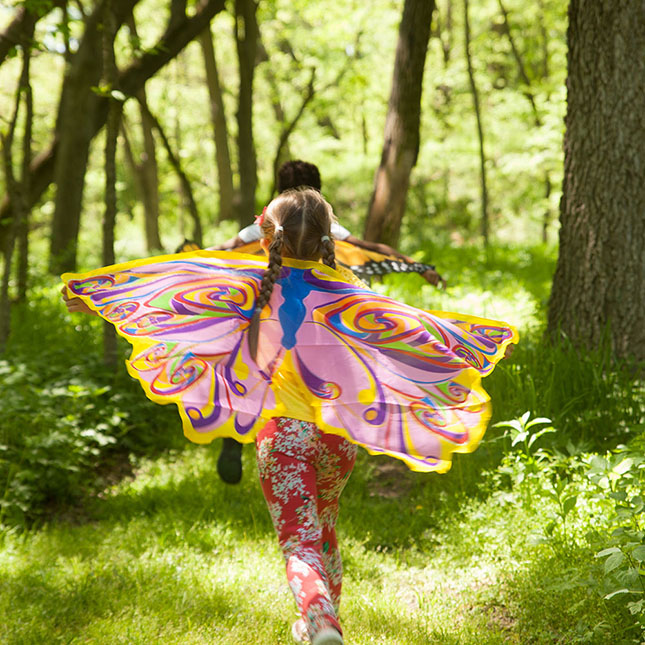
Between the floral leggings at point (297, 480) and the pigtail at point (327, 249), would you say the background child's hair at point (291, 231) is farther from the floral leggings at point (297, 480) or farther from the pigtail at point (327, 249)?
the floral leggings at point (297, 480)

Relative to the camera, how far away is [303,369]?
2.63 m

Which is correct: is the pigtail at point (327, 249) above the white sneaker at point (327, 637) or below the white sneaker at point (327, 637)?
above

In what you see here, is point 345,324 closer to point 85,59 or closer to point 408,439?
point 408,439

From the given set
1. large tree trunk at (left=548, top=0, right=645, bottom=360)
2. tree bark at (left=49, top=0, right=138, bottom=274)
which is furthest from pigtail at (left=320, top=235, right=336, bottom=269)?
tree bark at (left=49, top=0, right=138, bottom=274)

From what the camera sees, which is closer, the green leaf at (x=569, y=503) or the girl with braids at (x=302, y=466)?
the girl with braids at (x=302, y=466)

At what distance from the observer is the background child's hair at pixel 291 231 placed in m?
2.69

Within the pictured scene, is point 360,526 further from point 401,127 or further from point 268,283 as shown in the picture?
point 401,127

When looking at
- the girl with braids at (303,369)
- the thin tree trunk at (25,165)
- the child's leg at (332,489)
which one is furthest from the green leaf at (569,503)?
the thin tree trunk at (25,165)

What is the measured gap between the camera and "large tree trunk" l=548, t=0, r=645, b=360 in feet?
16.7

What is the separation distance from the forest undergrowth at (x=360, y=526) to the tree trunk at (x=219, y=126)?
12.5 m

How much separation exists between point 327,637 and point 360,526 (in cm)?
251

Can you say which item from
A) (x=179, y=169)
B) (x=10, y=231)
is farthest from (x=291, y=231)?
(x=179, y=169)

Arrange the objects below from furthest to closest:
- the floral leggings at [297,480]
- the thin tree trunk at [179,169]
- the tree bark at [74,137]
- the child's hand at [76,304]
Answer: the thin tree trunk at [179,169] → the tree bark at [74,137] → the child's hand at [76,304] → the floral leggings at [297,480]

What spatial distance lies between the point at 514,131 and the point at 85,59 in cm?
1360
